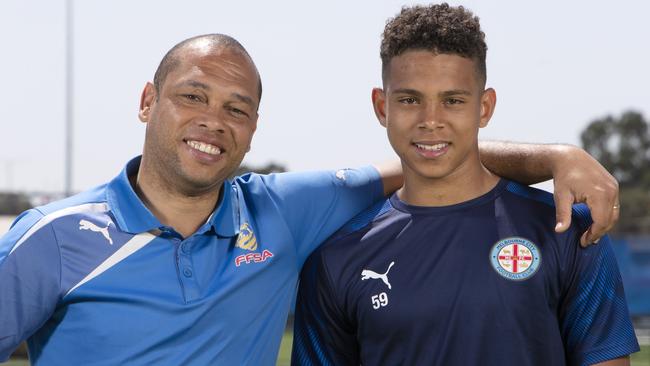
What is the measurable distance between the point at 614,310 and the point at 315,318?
104 cm

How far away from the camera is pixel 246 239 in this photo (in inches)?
142

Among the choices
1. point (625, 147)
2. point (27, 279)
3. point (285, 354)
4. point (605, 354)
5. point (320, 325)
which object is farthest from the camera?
point (625, 147)

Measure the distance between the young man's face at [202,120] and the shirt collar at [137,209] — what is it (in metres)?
0.11

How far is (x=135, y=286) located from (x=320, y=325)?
0.70 metres

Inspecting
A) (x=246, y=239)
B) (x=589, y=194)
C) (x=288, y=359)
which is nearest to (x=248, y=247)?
(x=246, y=239)

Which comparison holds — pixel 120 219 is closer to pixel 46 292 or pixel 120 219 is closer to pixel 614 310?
pixel 46 292

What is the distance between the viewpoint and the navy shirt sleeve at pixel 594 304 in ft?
10.8

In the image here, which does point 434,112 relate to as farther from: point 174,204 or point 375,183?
point 174,204

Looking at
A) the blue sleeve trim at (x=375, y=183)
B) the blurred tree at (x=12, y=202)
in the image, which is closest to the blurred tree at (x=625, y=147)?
the blurred tree at (x=12, y=202)

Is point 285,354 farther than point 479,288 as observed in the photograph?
Yes

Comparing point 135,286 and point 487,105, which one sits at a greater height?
Answer: point 487,105

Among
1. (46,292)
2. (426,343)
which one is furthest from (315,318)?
(46,292)

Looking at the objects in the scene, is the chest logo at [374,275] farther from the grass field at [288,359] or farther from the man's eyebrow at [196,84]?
the grass field at [288,359]

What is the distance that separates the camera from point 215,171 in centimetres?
350
